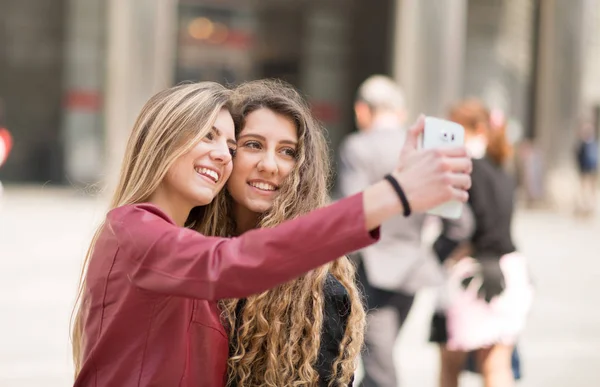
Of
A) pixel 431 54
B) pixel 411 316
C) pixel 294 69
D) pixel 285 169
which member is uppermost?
pixel 431 54

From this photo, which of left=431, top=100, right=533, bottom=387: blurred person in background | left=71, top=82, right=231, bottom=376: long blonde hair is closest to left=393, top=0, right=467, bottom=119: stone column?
left=431, top=100, right=533, bottom=387: blurred person in background

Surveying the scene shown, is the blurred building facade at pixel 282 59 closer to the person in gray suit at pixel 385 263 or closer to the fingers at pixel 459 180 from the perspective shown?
the person in gray suit at pixel 385 263

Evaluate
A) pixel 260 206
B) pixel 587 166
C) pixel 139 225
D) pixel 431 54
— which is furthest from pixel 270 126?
pixel 587 166

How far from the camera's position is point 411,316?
9.01 m

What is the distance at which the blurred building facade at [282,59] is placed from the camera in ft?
63.2

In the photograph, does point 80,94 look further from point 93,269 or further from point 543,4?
point 93,269

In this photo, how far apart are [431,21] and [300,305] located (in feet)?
61.0

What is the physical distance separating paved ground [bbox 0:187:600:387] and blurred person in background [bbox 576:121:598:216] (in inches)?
130

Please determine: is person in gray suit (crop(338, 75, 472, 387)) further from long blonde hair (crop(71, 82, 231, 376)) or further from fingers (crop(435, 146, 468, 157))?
fingers (crop(435, 146, 468, 157))

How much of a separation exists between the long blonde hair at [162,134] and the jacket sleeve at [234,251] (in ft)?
0.73

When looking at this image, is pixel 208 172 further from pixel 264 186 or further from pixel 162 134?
pixel 264 186

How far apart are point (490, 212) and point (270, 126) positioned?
2563 mm

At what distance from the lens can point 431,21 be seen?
20188mm

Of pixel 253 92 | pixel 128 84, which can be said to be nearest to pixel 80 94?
pixel 128 84
